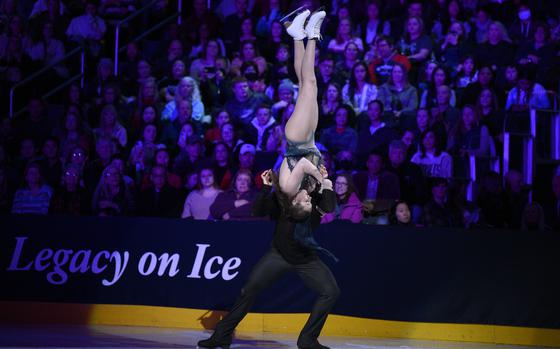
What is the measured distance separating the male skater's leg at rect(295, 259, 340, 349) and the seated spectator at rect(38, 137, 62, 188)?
526 cm

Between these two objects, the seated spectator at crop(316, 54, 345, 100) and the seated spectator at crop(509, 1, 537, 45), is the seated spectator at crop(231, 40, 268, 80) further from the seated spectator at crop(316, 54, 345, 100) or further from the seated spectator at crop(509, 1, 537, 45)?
the seated spectator at crop(509, 1, 537, 45)

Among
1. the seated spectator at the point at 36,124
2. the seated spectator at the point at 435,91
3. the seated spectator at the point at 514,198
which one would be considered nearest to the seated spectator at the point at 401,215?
the seated spectator at the point at 514,198

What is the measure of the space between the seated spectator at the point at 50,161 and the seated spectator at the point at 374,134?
392 centimetres

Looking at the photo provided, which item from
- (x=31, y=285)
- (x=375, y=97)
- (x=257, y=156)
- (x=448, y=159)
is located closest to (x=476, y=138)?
(x=448, y=159)

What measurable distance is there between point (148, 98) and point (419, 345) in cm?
631

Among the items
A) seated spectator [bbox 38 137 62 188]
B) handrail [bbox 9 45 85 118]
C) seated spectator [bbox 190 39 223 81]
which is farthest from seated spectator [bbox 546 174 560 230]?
handrail [bbox 9 45 85 118]

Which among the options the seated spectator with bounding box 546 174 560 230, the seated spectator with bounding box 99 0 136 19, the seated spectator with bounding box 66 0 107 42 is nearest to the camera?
the seated spectator with bounding box 546 174 560 230

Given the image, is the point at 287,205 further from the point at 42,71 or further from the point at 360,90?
the point at 42,71

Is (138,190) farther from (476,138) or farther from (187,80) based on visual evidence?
(476,138)

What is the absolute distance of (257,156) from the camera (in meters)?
13.5

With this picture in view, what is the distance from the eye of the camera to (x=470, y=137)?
13375 millimetres

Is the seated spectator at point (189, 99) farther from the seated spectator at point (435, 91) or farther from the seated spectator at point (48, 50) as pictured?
the seated spectator at point (435, 91)

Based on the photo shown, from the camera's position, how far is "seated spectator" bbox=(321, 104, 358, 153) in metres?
13.7

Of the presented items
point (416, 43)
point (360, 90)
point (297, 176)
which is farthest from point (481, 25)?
point (297, 176)
